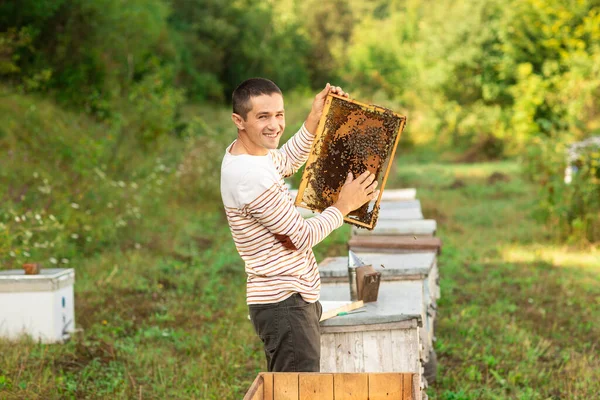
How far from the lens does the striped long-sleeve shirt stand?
2998mm

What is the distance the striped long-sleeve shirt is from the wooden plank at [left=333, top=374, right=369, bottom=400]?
46cm

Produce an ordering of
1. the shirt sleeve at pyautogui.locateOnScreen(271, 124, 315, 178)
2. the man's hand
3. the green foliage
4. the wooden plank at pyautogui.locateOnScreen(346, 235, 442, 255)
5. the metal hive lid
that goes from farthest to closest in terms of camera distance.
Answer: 1. the green foliage
2. the metal hive lid
3. the wooden plank at pyautogui.locateOnScreen(346, 235, 442, 255)
4. the shirt sleeve at pyautogui.locateOnScreen(271, 124, 315, 178)
5. the man's hand

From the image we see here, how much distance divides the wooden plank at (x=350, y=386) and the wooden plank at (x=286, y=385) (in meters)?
0.16

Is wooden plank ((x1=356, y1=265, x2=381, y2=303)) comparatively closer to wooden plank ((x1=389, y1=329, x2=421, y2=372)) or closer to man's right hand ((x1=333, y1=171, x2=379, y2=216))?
wooden plank ((x1=389, y1=329, x2=421, y2=372))

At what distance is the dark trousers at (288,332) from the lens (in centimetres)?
320

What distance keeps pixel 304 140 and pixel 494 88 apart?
22321 millimetres

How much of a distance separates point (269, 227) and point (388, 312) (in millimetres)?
1128

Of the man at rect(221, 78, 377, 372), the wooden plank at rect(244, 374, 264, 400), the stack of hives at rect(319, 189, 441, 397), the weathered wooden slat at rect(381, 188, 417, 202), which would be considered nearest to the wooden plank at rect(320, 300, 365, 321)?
the stack of hives at rect(319, 189, 441, 397)

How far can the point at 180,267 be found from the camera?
848 centimetres

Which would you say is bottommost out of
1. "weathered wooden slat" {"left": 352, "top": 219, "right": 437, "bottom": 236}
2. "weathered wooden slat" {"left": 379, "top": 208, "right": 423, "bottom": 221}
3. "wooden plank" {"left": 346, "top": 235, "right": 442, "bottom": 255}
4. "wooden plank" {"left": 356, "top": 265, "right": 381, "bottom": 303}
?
"wooden plank" {"left": 356, "top": 265, "right": 381, "bottom": 303}

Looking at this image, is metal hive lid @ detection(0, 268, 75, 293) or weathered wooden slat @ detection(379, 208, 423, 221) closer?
metal hive lid @ detection(0, 268, 75, 293)

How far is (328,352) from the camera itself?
12.6 feet

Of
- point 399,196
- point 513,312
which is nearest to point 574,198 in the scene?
point 399,196

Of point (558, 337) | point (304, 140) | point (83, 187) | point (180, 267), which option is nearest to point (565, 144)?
point (558, 337)
